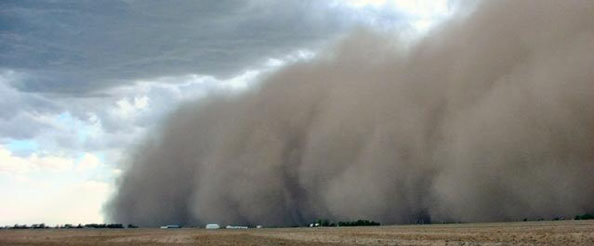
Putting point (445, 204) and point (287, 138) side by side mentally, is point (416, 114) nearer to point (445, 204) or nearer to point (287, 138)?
point (445, 204)

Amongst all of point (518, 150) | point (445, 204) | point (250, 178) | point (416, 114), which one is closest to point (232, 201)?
point (250, 178)

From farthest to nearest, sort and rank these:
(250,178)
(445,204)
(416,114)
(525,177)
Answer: (250,178) < (416,114) < (445,204) < (525,177)

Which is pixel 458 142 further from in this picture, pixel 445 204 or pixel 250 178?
pixel 250 178

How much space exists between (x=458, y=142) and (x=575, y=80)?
30.7 ft

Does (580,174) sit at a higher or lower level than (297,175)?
lower

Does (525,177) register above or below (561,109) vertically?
below

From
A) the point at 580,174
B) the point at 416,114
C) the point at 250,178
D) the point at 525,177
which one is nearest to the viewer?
the point at 580,174

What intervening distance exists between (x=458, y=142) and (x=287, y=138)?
24.8 meters

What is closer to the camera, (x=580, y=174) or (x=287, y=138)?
(x=580, y=174)

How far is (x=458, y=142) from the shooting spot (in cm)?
5228

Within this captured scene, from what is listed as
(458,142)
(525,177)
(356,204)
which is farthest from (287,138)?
(525,177)

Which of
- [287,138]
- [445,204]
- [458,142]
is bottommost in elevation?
[445,204]

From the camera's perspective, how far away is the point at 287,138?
243ft

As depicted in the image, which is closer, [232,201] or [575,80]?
[575,80]
